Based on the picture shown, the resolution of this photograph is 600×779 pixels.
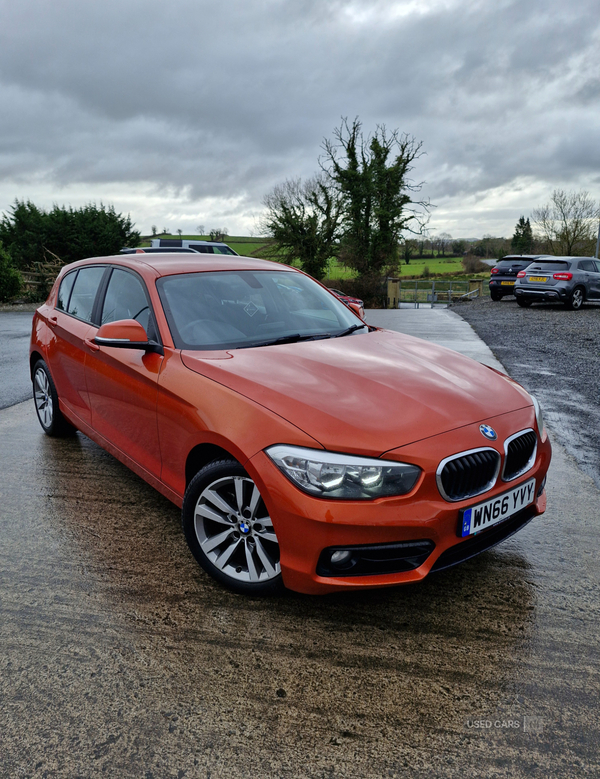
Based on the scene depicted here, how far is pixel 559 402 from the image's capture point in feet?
22.2

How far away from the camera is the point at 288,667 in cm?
244

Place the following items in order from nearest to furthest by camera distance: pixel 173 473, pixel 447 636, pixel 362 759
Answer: pixel 362 759 < pixel 447 636 < pixel 173 473

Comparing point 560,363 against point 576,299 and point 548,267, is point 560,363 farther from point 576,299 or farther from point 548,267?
point 576,299

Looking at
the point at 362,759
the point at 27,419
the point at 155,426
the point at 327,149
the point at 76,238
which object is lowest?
the point at 362,759

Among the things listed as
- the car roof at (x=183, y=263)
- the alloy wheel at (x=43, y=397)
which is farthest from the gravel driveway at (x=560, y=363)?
the alloy wheel at (x=43, y=397)

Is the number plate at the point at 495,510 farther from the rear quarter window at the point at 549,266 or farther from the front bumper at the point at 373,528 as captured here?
the rear quarter window at the point at 549,266

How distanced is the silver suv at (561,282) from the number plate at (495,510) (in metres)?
18.5

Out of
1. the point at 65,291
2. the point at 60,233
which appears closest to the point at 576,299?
the point at 65,291

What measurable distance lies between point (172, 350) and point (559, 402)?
5015 millimetres

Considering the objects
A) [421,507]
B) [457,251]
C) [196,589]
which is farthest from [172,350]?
[457,251]

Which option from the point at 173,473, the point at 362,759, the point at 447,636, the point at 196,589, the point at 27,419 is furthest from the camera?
the point at 27,419

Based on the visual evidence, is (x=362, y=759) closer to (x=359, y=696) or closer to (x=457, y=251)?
(x=359, y=696)

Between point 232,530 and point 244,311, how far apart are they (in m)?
1.49

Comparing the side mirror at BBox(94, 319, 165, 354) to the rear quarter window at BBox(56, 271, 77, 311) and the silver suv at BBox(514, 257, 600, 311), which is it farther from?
the silver suv at BBox(514, 257, 600, 311)
